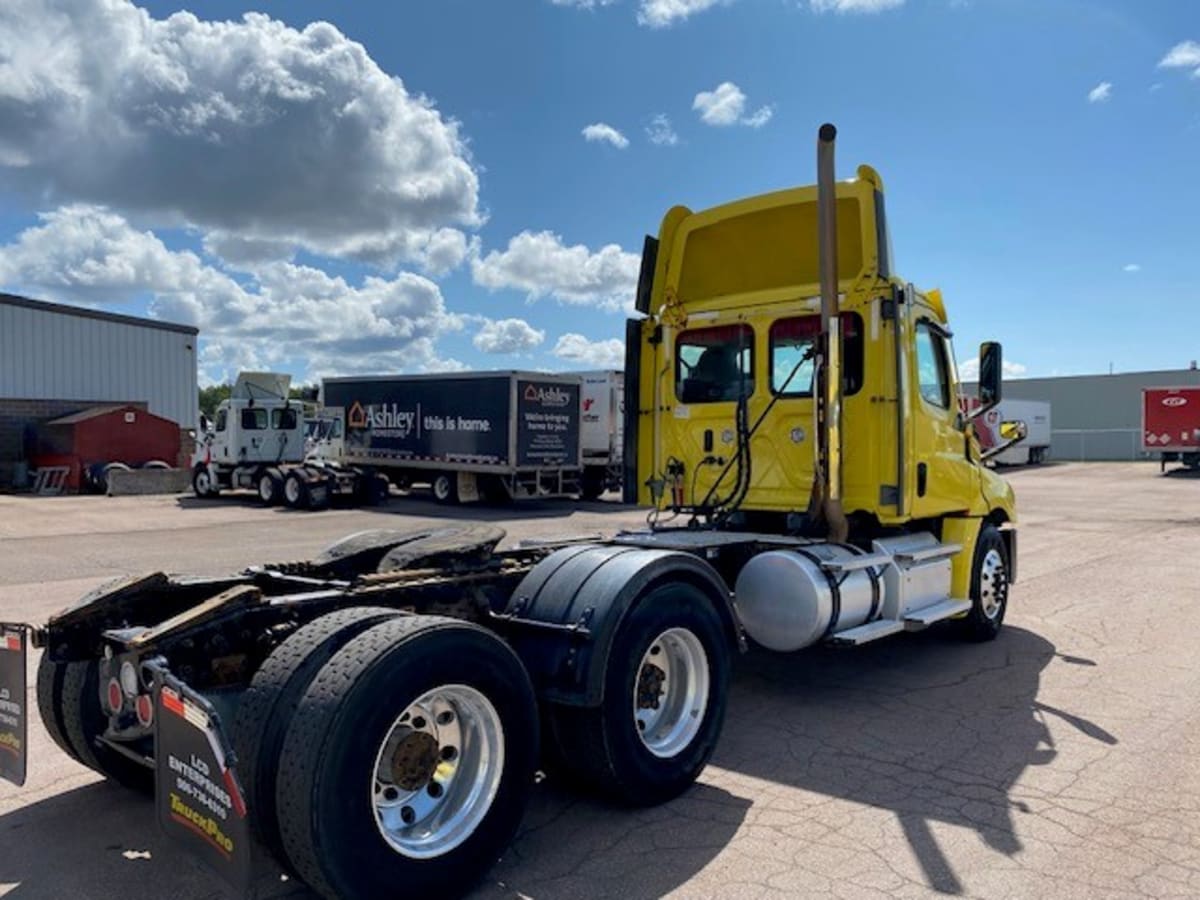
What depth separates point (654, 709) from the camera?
4.45 metres

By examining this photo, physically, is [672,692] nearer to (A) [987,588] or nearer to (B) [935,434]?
(B) [935,434]

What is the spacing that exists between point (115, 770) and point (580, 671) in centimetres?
221

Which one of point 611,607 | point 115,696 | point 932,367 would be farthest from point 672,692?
point 932,367

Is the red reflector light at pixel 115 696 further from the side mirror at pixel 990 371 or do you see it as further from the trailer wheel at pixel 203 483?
the trailer wheel at pixel 203 483

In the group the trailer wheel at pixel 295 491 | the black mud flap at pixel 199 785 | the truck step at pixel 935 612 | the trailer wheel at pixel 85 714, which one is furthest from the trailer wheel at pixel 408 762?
the trailer wheel at pixel 295 491

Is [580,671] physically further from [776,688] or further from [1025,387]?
[1025,387]

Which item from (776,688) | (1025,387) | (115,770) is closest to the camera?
(115,770)

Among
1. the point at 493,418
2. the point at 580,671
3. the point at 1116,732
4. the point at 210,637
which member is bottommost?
the point at 1116,732

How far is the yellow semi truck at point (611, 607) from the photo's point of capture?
301 centimetres

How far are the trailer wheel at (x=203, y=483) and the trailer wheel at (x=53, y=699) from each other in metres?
23.2

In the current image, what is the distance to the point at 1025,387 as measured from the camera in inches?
2459

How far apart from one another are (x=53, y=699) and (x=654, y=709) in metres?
2.77

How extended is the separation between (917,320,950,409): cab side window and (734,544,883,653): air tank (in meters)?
1.79

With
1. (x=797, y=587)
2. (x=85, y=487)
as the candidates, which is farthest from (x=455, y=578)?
(x=85, y=487)
